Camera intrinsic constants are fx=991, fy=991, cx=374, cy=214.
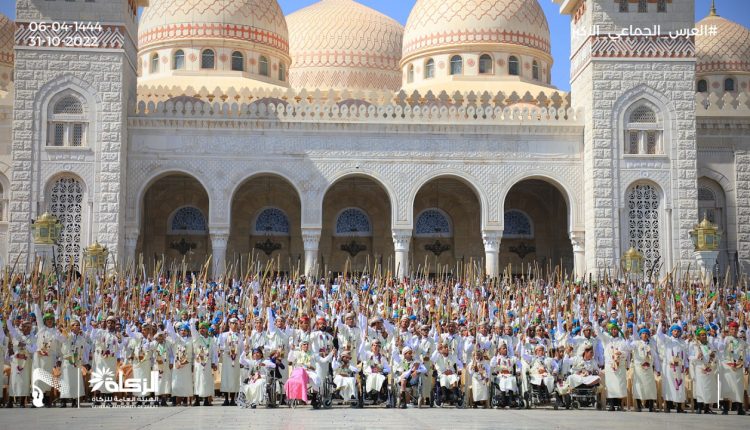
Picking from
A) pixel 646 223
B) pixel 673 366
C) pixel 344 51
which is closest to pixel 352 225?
pixel 646 223

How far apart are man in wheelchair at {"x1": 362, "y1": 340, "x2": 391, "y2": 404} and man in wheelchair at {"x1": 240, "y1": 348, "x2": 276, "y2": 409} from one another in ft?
3.57

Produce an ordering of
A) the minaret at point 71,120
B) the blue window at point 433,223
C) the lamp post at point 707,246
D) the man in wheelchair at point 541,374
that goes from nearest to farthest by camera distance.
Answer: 1. the man in wheelchair at point 541,374
2. the lamp post at point 707,246
3. the minaret at point 71,120
4. the blue window at point 433,223

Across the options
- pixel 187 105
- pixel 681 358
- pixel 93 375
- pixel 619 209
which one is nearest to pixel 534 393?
pixel 681 358

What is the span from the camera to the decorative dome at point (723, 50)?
2973cm

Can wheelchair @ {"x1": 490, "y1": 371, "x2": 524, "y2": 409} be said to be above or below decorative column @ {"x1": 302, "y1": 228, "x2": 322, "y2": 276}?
below

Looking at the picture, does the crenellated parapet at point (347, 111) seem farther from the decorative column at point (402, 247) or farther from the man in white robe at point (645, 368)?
the man in white robe at point (645, 368)

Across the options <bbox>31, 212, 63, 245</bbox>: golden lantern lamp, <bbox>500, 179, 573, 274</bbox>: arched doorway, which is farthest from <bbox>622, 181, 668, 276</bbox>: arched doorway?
<bbox>31, 212, 63, 245</bbox>: golden lantern lamp

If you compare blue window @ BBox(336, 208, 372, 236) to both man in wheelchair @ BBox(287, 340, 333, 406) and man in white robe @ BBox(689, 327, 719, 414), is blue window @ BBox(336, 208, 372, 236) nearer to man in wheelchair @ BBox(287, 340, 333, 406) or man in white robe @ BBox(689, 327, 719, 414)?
man in wheelchair @ BBox(287, 340, 333, 406)

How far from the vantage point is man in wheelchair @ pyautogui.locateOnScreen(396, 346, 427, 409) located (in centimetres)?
1140

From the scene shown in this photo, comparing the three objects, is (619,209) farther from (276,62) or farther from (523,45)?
(276,62)

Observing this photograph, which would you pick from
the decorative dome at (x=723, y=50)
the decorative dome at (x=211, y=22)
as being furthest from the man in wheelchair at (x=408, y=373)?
the decorative dome at (x=723, y=50)

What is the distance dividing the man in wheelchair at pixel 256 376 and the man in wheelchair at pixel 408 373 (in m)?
1.47

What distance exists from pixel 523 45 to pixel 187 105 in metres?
10.5

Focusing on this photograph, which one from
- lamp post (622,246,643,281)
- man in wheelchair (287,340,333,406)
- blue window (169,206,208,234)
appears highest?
blue window (169,206,208,234)
